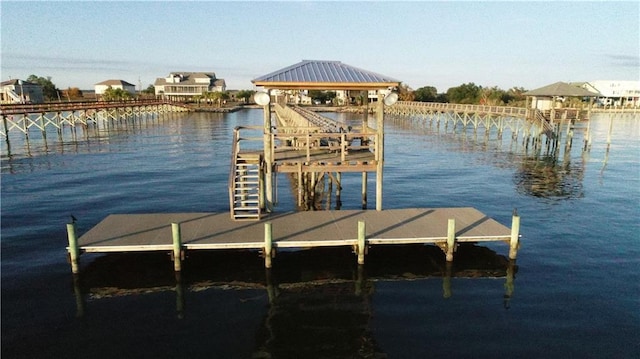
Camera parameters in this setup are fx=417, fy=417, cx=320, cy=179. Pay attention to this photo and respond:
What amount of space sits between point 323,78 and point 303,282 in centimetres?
791

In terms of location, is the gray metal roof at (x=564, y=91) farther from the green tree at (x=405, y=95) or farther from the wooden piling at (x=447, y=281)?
the green tree at (x=405, y=95)

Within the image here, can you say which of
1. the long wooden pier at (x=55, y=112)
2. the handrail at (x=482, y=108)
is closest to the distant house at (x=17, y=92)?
the long wooden pier at (x=55, y=112)

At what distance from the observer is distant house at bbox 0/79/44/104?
10707 centimetres

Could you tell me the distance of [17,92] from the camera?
366 ft

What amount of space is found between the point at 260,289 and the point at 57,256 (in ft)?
28.8

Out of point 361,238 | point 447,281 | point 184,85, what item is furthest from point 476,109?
point 184,85

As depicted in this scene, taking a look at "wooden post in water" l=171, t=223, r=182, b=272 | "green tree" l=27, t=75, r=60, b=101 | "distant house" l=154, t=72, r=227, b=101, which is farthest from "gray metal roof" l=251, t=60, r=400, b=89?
"green tree" l=27, t=75, r=60, b=101

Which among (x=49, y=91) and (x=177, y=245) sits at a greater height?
(x=49, y=91)

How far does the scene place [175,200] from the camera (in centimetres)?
2466

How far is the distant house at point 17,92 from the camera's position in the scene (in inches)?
4215

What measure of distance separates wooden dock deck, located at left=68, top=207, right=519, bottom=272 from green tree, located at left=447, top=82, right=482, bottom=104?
105878 mm

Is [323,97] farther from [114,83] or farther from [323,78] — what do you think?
[323,78]

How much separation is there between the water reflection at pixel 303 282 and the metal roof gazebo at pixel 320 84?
2.98 metres

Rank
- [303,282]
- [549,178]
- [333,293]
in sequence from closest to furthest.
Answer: [333,293], [303,282], [549,178]
